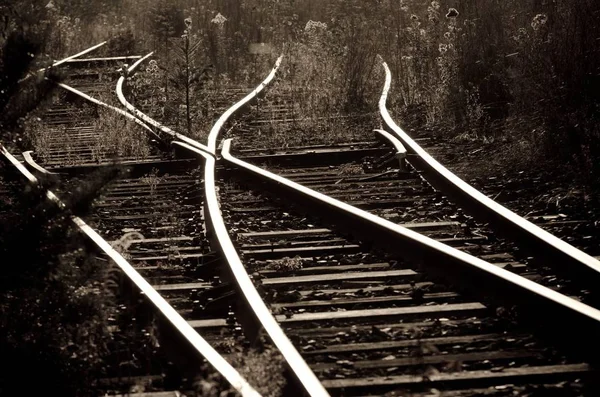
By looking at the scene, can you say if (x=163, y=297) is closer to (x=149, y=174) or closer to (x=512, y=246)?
(x=512, y=246)

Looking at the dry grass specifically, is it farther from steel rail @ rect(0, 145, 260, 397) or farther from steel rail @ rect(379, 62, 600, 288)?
steel rail @ rect(0, 145, 260, 397)

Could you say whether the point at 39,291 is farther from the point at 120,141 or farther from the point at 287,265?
the point at 120,141

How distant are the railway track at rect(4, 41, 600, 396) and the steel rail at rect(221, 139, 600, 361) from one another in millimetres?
11

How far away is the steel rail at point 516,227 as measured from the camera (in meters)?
5.23

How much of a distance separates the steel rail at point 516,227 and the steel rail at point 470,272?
1.36 ft

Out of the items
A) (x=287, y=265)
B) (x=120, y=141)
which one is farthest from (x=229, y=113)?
(x=287, y=265)

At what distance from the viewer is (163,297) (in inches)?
223

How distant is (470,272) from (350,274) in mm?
852

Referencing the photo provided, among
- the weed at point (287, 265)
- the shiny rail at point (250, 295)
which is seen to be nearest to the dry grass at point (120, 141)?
the shiny rail at point (250, 295)

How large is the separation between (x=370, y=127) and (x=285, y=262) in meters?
5.49

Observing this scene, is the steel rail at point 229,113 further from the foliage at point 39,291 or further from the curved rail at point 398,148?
A: the foliage at point 39,291

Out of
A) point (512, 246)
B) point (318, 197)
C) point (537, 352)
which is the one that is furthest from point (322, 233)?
point (537, 352)

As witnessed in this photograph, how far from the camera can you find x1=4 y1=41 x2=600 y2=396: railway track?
4.34 m

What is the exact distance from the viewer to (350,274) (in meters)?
5.89
